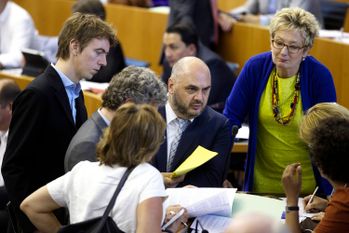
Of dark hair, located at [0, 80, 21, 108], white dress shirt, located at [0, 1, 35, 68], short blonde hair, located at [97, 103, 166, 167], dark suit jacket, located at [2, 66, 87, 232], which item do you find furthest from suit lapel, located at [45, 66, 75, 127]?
white dress shirt, located at [0, 1, 35, 68]

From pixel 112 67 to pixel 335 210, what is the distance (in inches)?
148

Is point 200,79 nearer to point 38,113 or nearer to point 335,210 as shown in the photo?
point 38,113

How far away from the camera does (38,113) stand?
3.79 m

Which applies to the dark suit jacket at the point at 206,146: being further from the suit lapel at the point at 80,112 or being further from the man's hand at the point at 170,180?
the suit lapel at the point at 80,112

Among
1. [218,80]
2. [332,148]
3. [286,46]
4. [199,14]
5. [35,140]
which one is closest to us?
[332,148]

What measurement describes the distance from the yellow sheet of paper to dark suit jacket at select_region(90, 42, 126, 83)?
2.88 metres

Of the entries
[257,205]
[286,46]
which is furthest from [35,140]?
[286,46]

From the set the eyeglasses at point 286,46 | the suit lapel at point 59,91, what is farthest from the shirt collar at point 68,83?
the eyeglasses at point 286,46

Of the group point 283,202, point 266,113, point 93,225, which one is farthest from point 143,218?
point 266,113

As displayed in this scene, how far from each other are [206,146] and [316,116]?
0.68m

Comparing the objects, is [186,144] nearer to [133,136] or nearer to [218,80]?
[133,136]

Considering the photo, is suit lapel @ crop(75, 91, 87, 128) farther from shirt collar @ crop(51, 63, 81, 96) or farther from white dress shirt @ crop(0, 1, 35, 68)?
white dress shirt @ crop(0, 1, 35, 68)

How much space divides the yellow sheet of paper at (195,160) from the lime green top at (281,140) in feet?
1.95

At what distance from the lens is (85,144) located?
140 inches
